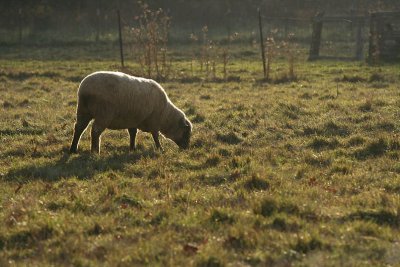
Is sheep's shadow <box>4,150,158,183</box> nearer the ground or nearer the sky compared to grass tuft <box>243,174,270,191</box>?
nearer the ground

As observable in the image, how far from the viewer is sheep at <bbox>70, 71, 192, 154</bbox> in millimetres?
9242

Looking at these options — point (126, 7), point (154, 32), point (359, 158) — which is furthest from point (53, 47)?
point (359, 158)

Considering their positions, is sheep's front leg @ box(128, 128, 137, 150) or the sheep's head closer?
sheep's front leg @ box(128, 128, 137, 150)

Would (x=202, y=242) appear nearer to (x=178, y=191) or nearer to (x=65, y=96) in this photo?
(x=178, y=191)

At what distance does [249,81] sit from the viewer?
19.6 meters

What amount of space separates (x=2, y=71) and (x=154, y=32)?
605 centimetres

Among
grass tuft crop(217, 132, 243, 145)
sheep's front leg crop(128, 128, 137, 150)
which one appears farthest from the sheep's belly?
grass tuft crop(217, 132, 243, 145)

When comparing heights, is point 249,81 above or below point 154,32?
below

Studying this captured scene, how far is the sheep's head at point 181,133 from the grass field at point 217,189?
6.4 inches

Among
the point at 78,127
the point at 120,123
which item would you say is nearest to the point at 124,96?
the point at 120,123

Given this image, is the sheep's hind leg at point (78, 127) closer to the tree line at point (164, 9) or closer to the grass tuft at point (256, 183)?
the grass tuft at point (256, 183)

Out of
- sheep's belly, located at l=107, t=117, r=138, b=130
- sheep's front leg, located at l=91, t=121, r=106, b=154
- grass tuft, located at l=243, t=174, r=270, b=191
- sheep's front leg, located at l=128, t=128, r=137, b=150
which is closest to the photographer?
grass tuft, located at l=243, t=174, r=270, b=191

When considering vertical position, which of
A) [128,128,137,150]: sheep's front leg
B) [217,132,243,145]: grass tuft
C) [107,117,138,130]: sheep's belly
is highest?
[107,117,138,130]: sheep's belly

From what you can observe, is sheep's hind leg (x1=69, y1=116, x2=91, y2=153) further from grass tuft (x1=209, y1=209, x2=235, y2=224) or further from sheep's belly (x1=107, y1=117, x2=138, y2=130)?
grass tuft (x1=209, y1=209, x2=235, y2=224)
